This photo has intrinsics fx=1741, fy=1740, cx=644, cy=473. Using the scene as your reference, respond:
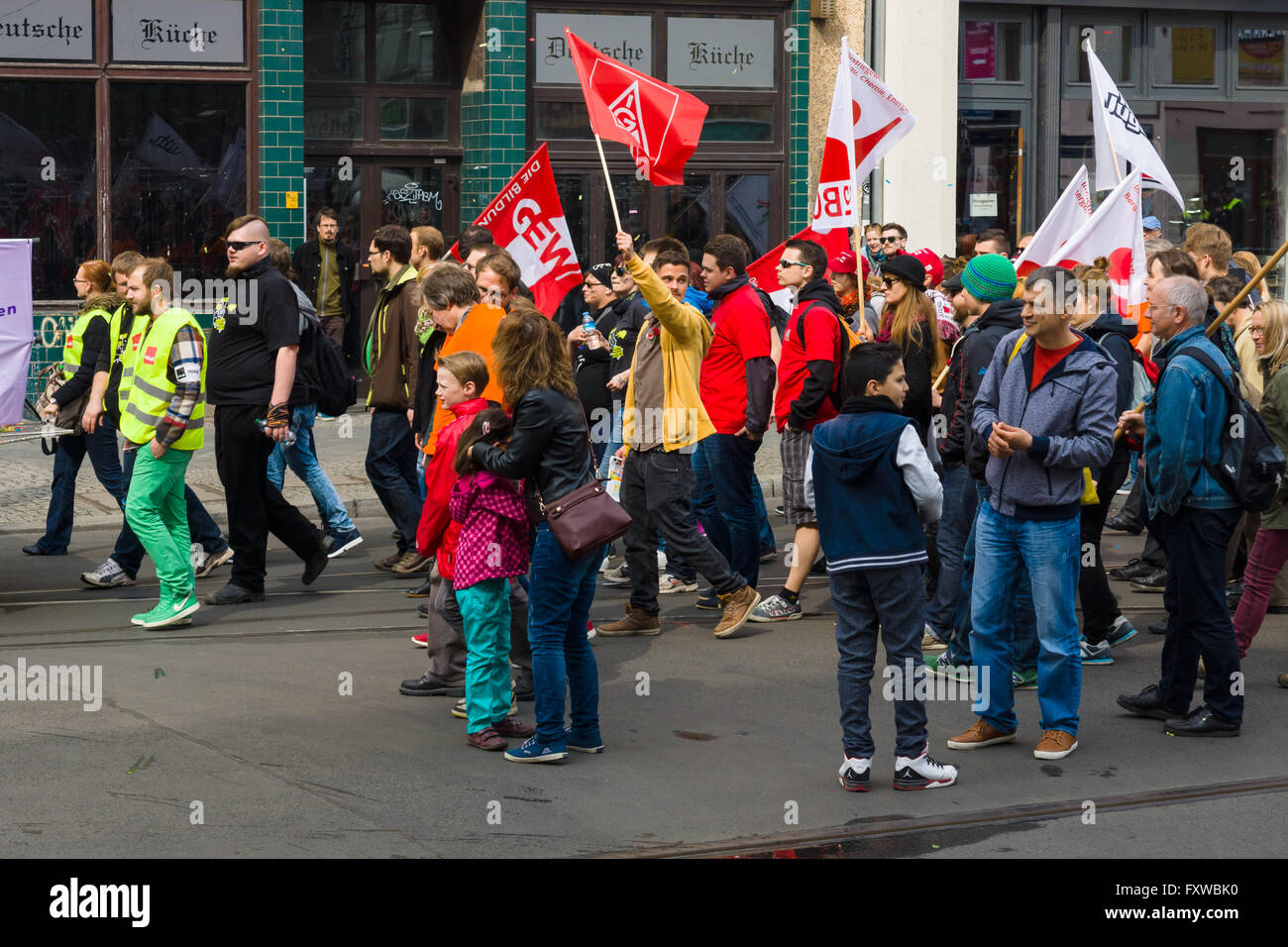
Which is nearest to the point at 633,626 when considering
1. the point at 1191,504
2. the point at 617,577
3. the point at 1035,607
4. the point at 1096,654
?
the point at 617,577

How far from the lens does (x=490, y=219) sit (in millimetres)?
10094

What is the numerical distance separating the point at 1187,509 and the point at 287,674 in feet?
12.8

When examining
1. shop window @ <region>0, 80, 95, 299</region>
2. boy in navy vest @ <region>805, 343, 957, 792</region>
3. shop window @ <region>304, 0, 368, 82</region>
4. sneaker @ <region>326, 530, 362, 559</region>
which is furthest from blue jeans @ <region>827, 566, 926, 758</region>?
shop window @ <region>304, 0, 368, 82</region>

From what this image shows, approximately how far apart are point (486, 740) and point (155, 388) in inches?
123

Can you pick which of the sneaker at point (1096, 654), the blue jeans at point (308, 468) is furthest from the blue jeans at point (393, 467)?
the sneaker at point (1096, 654)

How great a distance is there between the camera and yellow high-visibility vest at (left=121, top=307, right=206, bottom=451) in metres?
8.75

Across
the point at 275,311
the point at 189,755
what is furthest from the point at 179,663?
the point at 275,311

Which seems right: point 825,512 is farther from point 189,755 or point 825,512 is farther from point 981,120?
point 981,120

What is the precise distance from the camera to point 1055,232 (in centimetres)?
798

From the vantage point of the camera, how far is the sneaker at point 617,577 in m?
10.2

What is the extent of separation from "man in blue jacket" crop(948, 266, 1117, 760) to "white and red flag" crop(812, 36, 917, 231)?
10.8 ft

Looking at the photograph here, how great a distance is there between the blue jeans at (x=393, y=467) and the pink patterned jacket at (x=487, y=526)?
3.65m

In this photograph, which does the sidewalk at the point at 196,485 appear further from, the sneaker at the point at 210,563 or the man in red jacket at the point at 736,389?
the man in red jacket at the point at 736,389

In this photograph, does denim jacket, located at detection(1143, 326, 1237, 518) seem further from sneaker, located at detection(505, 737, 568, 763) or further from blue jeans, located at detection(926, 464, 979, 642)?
sneaker, located at detection(505, 737, 568, 763)
